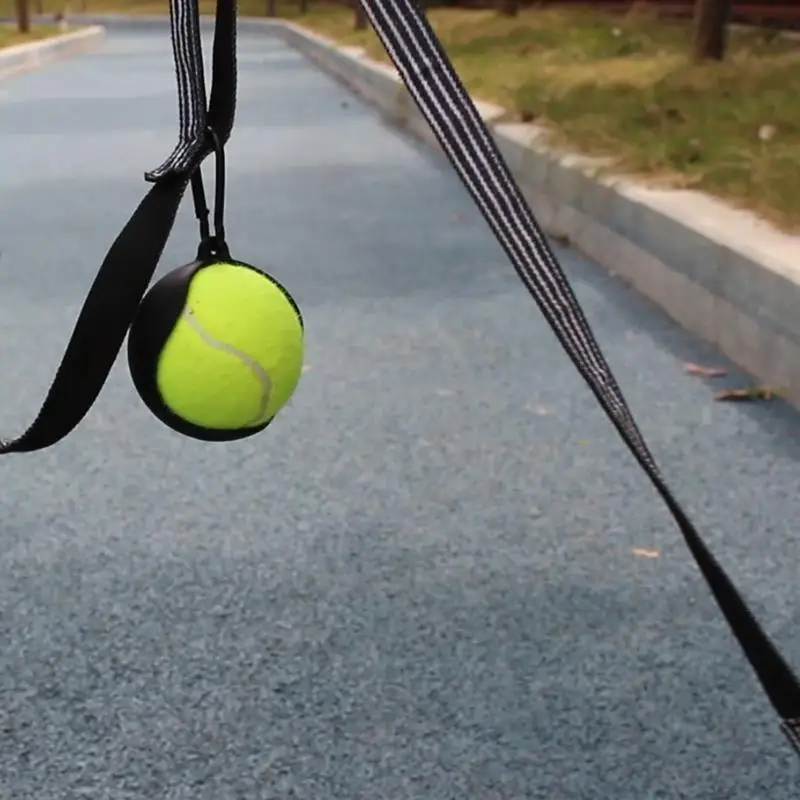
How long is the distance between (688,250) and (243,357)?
2215 mm

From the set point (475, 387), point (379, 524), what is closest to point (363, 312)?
point (475, 387)

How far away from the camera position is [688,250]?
2.96 metres

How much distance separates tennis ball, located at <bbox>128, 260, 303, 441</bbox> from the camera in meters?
0.85

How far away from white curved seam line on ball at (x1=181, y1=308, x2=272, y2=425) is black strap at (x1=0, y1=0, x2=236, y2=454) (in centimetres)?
10

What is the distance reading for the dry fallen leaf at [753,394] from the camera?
2.51 m

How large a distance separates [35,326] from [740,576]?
199 cm

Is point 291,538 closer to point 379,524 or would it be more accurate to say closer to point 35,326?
point 379,524

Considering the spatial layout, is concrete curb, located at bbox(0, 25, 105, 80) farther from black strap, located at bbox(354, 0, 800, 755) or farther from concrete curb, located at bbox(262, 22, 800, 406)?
black strap, located at bbox(354, 0, 800, 755)

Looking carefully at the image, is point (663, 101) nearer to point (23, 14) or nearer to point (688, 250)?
point (688, 250)

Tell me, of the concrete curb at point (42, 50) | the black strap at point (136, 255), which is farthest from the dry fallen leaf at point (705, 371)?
the concrete curb at point (42, 50)

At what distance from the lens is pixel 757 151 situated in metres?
3.60

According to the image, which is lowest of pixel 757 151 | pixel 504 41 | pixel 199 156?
pixel 504 41

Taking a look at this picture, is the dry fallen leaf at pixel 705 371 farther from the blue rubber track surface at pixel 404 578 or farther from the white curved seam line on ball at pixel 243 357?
the white curved seam line on ball at pixel 243 357

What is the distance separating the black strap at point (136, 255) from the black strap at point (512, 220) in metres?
0.15
